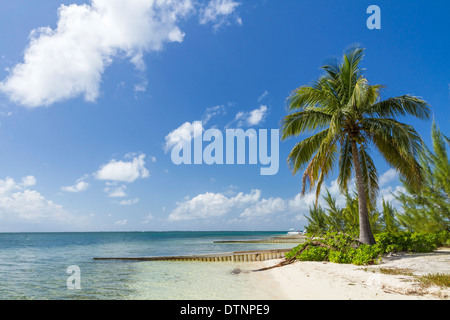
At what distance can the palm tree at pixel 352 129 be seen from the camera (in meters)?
12.6

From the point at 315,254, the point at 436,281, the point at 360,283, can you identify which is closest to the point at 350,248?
the point at 315,254

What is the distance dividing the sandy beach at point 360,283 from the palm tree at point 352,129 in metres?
3.27

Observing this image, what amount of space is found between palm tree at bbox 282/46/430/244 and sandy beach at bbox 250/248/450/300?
3270mm

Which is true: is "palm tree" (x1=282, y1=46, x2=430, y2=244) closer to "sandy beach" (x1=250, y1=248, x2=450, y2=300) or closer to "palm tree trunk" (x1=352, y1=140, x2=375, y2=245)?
"palm tree trunk" (x1=352, y1=140, x2=375, y2=245)

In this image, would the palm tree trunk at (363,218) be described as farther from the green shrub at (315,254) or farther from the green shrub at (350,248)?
the green shrub at (315,254)

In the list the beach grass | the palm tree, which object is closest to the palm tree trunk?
the palm tree

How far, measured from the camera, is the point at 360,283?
761 cm

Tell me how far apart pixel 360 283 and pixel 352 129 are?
820 centimetres

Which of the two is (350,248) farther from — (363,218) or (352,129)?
(352,129)

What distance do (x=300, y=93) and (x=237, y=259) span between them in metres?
11.5

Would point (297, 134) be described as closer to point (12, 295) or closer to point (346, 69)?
point (346, 69)

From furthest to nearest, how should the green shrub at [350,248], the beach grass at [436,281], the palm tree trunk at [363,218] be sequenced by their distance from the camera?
the palm tree trunk at [363,218]
the green shrub at [350,248]
the beach grass at [436,281]

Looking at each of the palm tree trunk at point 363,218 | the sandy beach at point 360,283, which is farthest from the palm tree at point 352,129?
the sandy beach at point 360,283
